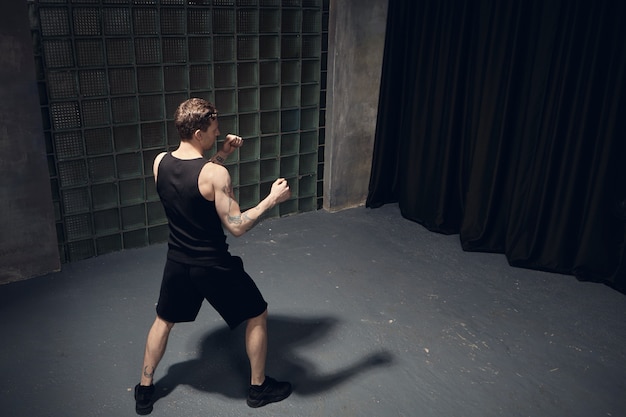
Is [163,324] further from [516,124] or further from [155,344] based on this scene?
[516,124]

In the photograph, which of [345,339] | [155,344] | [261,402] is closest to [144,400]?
[155,344]

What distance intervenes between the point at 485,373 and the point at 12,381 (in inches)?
92.3

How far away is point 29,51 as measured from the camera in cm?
329

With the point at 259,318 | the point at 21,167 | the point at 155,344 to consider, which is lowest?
the point at 155,344

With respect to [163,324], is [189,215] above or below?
above

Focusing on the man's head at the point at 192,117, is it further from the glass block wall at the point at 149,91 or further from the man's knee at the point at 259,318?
the glass block wall at the point at 149,91

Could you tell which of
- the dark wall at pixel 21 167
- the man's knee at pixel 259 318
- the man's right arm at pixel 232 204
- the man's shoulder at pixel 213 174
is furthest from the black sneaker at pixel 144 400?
the dark wall at pixel 21 167

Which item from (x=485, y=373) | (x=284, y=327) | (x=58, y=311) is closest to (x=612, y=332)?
(x=485, y=373)

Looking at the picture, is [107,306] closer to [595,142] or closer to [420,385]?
[420,385]

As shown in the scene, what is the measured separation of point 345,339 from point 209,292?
1.04 meters

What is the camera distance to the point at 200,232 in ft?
7.78

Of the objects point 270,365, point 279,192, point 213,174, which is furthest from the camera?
point 270,365

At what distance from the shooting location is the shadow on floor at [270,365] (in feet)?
9.14

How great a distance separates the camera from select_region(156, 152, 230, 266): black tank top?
7.57 feet
